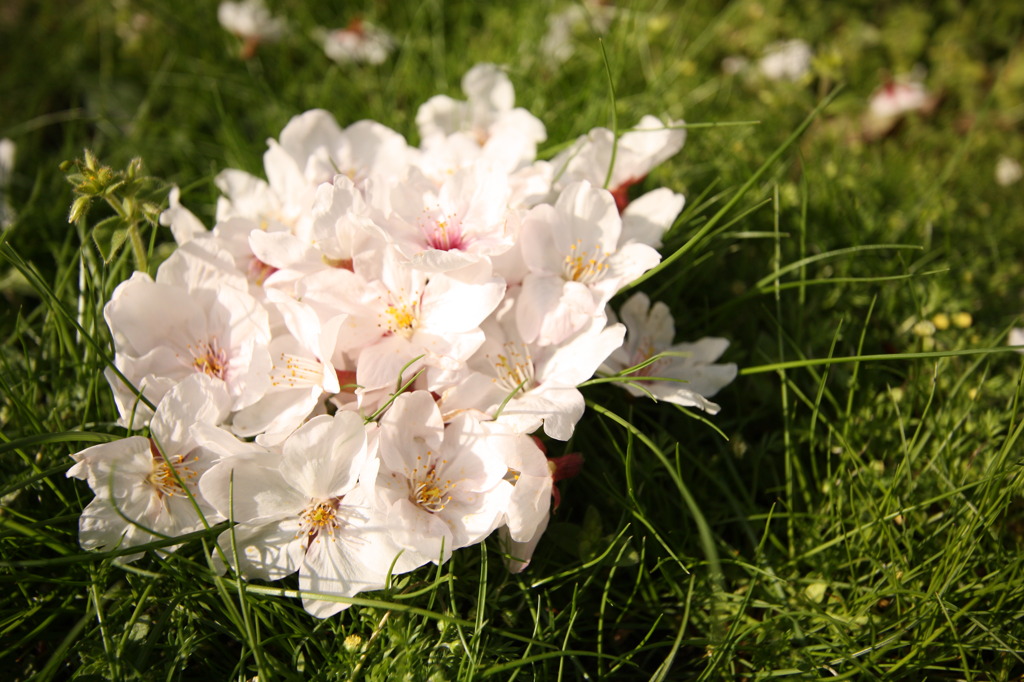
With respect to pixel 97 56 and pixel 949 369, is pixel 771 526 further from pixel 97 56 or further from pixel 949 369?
pixel 97 56

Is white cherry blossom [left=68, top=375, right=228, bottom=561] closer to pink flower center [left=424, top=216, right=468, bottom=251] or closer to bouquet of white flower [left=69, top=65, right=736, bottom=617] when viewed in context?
bouquet of white flower [left=69, top=65, right=736, bottom=617]

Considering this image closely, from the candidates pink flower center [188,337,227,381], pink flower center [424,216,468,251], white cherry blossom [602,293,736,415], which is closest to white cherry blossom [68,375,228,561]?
pink flower center [188,337,227,381]

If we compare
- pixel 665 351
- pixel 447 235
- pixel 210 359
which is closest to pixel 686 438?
pixel 665 351

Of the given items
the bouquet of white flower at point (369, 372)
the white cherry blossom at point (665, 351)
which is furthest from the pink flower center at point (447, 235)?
the white cherry blossom at point (665, 351)

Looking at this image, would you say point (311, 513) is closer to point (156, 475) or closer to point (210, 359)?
point (156, 475)

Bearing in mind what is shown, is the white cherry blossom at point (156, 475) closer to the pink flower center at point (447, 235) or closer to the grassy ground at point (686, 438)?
the grassy ground at point (686, 438)
